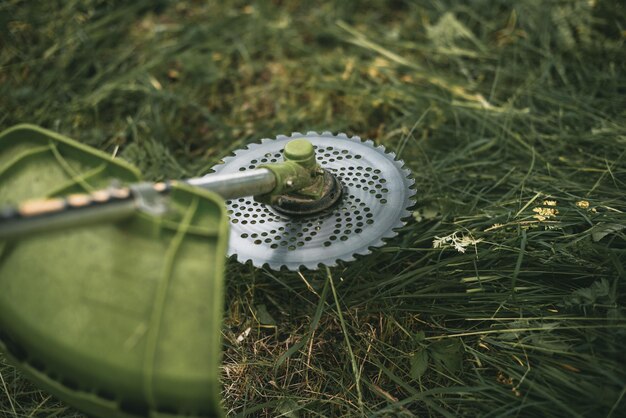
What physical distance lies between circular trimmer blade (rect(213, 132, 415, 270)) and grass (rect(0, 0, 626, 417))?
19 centimetres

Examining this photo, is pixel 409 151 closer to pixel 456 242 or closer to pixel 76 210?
pixel 456 242

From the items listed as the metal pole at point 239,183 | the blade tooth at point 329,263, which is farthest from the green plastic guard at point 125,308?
the blade tooth at point 329,263

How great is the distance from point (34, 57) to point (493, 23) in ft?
8.44

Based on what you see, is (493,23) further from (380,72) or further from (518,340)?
(518,340)

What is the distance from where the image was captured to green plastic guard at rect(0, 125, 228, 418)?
1.12m

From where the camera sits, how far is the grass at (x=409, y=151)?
5.88ft

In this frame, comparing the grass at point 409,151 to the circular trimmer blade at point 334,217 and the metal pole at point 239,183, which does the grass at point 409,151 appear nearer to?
the circular trimmer blade at point 334,217

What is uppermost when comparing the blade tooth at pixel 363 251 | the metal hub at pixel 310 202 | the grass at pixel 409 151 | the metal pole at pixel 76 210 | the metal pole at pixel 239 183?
the metal pole at pixel 76 210

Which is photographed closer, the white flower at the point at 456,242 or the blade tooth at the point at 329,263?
the blade tooth at the point at 329,263

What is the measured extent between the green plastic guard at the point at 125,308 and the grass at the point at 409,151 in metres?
0.66

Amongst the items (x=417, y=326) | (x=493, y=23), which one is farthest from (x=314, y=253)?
(x=493, y=23)

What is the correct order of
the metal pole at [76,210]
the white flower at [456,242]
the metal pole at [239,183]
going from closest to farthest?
the metal pole at [76,210], the metal pole at [239,183], the white flower at [456,242]

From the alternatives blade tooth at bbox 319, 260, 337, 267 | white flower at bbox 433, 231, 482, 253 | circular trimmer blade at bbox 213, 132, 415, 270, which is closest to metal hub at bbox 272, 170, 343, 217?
circular trimmer blade at bbox 213, 132, 415, 270

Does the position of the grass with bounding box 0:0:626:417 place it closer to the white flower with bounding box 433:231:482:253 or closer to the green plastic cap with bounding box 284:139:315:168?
the white flower with bounding box 433:231:482:253
